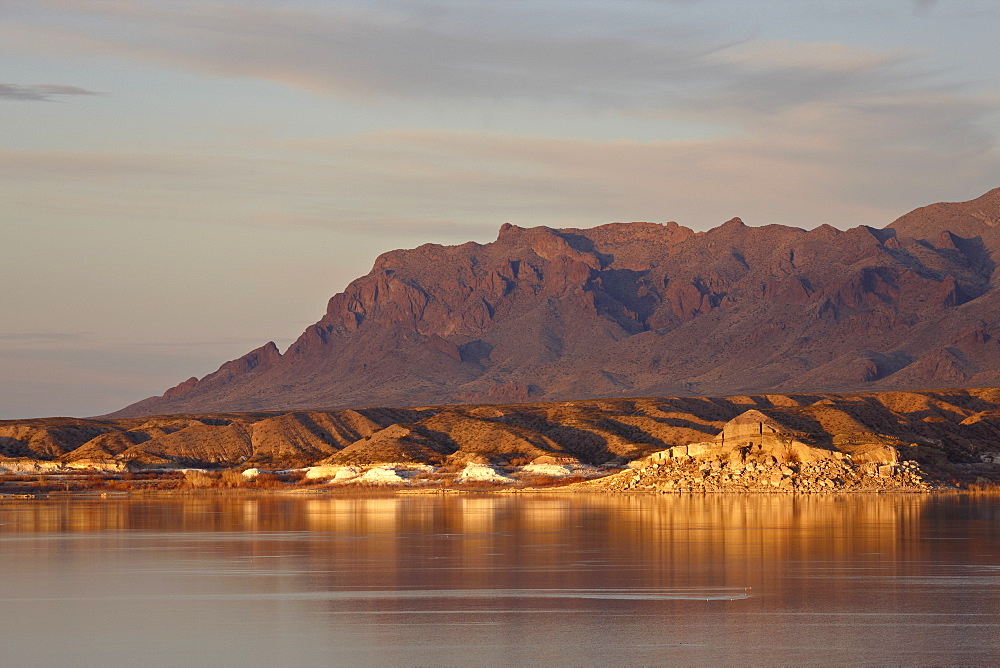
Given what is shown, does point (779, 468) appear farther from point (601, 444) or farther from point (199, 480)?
point (199, 480)

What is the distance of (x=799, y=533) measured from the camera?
48000mm

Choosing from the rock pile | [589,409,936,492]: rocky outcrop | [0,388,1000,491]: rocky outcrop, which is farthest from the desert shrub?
the rock pile

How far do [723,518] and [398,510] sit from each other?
20799mm

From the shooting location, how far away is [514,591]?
3136 cm

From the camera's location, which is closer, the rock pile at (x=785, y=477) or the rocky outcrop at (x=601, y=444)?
the rock pile at (x=785, y=477)

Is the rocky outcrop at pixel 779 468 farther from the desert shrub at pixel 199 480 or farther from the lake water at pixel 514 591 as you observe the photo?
the desert shrub at pixel 199 480

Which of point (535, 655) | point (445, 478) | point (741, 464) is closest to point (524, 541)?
point (535, 655)

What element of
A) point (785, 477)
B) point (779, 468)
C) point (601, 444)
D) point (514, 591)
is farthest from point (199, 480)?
point (514, 591)

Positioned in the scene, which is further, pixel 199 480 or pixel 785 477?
pixel 199 480

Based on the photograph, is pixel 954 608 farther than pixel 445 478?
No

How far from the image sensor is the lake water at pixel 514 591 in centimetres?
2305

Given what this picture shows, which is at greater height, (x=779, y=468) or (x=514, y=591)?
(x=779, y=468)

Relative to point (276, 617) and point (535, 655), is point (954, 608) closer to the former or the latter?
point (535, 655)

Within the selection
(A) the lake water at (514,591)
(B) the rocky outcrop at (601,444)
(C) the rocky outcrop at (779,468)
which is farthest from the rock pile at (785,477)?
(A) the lake water at (514,591)
